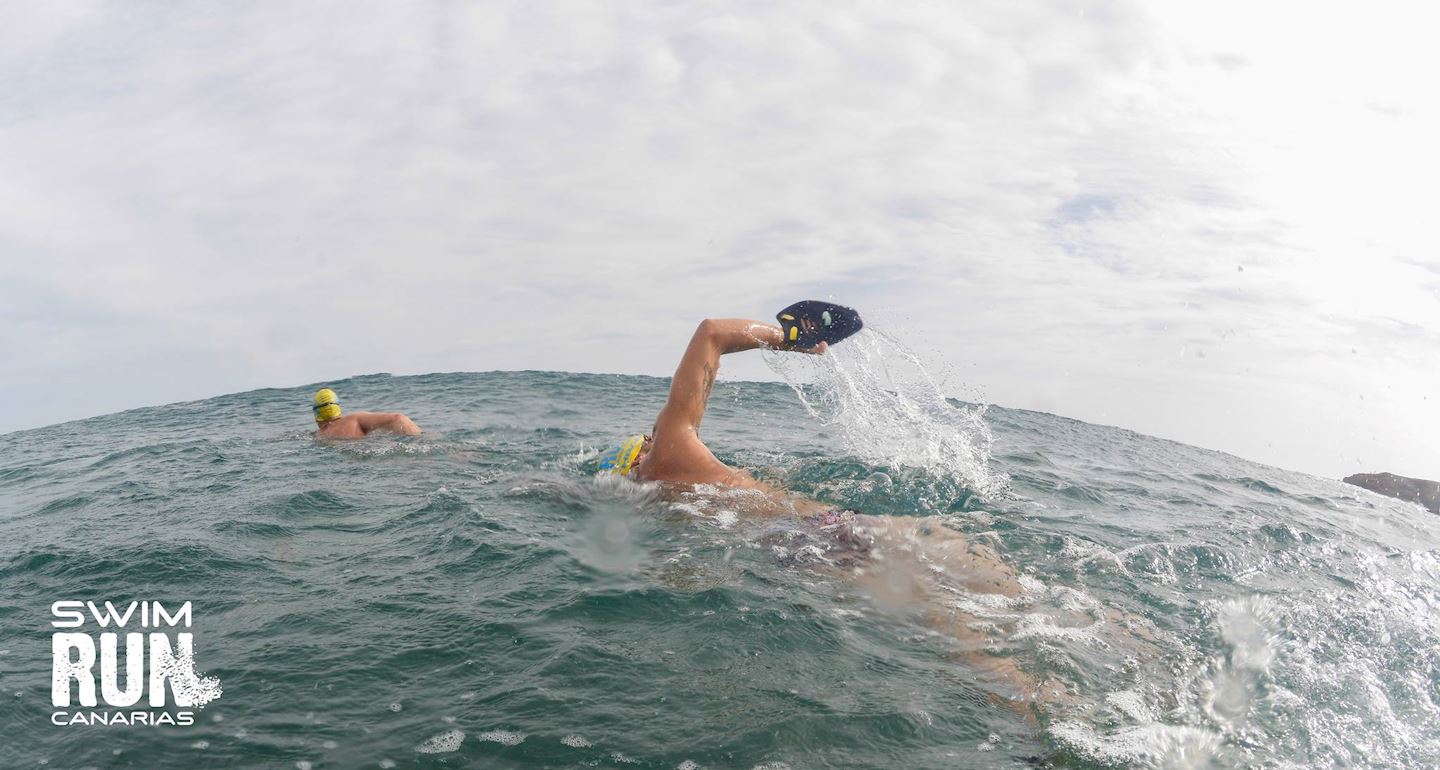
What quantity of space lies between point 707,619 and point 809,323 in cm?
328

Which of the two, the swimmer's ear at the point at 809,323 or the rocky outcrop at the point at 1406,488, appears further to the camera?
the rocky outcrop at the point at 1406,488

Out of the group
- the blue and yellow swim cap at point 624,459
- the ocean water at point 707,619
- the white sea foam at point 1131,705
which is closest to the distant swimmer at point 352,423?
the ocean water at point 707,619

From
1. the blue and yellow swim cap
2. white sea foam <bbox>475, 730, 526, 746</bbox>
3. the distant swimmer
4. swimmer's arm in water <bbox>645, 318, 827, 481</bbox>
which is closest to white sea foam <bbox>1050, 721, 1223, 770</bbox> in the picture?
white sea foam <bbox>475, 730, 526, 746</bbox>

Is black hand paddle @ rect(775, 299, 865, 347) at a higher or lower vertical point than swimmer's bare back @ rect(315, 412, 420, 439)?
higher

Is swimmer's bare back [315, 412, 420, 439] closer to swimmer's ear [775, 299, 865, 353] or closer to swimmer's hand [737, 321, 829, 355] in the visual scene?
swimmer's hand [737, 321, 829, 355]

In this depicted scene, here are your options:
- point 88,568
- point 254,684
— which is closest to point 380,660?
point 254,684

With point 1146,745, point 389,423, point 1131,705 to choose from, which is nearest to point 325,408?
point 389,423

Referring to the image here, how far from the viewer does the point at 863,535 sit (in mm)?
6094

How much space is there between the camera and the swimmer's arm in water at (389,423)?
38.1 feet

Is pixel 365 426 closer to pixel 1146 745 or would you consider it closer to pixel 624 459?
pixel 624 459

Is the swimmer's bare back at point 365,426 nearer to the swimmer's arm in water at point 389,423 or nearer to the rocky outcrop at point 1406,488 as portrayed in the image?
the swimmer's arm in water at point 389,423

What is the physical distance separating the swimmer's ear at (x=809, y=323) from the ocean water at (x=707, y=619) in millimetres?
465

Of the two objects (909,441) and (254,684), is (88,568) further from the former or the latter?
(909,441)

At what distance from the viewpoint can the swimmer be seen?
4.79m
